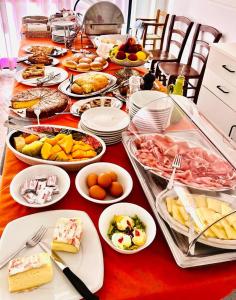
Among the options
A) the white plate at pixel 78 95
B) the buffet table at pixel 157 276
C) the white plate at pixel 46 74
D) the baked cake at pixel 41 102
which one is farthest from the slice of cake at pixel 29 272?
the white plate at pixel 46 74

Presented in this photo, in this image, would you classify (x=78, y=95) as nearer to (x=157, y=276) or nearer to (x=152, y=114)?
(x=152, y=114)

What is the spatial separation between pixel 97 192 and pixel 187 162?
1.03 feet

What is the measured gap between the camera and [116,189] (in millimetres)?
844

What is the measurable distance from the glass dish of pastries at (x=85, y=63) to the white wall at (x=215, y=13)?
1.35 meters

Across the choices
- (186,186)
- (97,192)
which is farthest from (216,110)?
(97,192)

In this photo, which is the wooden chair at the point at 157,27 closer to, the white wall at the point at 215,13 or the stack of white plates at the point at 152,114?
the white wall at the point at 215,13

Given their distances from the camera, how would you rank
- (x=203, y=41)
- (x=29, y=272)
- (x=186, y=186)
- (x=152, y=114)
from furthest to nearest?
(x=203, y=41) < (x=152, y=114) < (x=186, y=186) < (x=29, y=272)

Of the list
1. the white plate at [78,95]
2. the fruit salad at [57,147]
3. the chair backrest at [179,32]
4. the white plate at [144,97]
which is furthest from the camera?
the chair backrest at [179,32]

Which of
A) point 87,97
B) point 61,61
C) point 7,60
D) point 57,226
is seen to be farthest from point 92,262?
point 7,60

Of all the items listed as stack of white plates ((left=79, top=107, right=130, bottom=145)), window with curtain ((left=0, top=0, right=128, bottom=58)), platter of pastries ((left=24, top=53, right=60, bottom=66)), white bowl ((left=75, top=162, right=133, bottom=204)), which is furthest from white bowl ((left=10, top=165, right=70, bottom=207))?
window with curtain ((left=0, top=0, right=128, bottom=58))

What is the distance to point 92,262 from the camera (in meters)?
0.65

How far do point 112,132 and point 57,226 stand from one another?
48 cm

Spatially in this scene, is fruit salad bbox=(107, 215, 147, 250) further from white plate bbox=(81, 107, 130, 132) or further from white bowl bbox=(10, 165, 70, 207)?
white plate bbox=(81, 107, 130, 132)

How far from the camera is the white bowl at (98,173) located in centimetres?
Result: 81
